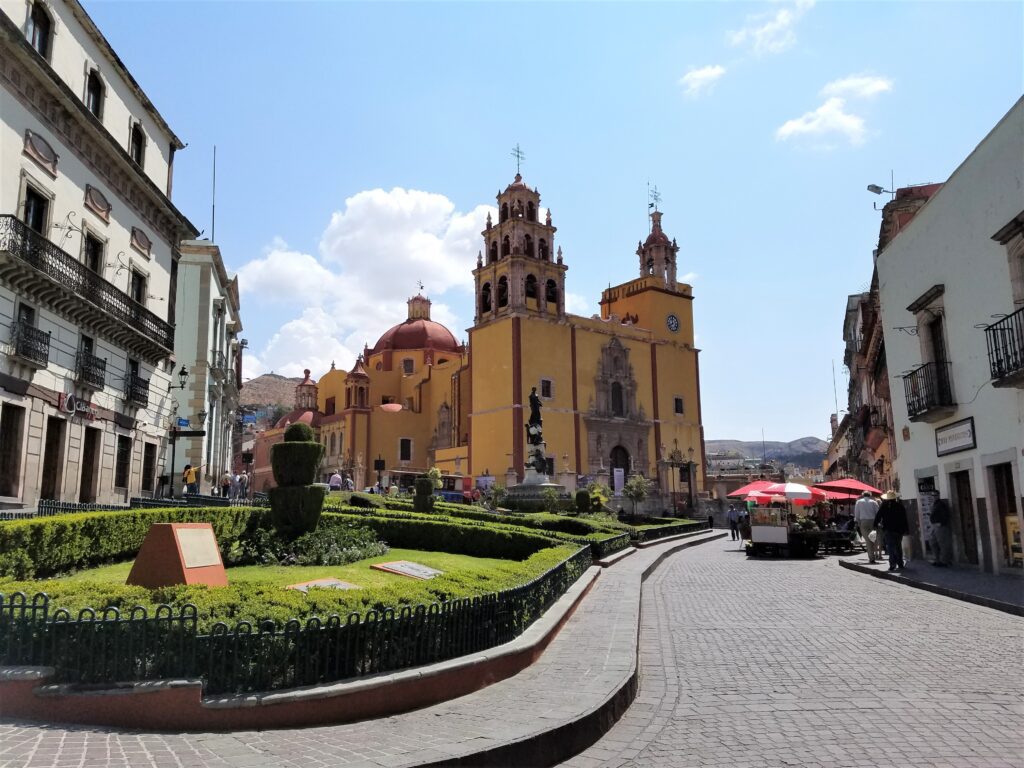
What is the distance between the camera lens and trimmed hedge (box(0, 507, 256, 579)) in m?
10.1

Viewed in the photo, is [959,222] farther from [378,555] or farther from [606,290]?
[606,290]

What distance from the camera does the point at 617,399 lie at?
52.1 meters

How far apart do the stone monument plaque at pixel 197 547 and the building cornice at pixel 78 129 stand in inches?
390

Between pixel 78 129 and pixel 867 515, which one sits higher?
pixel 78 129

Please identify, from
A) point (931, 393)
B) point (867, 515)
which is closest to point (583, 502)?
point (867, 515)

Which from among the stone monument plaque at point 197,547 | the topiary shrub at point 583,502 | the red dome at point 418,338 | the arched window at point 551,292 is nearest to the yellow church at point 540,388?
the arched window at point 551,292

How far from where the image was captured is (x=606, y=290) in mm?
60031

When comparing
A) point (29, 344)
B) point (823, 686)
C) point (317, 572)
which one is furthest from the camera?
point (29, 344)

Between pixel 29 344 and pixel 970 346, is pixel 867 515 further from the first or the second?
pixel 29 344

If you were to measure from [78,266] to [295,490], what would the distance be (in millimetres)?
6616

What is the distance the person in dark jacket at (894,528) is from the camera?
15305mm

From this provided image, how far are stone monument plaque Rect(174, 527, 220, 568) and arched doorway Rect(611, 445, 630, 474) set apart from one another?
138 feet

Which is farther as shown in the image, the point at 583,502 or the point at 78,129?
the point at 583,502

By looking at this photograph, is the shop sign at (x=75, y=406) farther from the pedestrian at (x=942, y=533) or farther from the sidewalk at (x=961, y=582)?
the pedestrian at (x=942, y=533)
